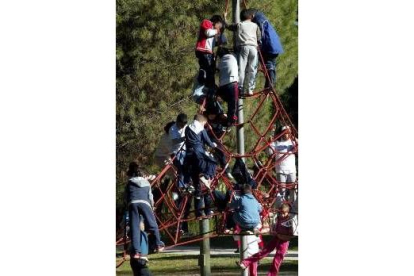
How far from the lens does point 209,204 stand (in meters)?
12.0

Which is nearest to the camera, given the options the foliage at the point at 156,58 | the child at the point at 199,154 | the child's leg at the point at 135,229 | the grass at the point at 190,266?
the child's leg at the point at 135,229

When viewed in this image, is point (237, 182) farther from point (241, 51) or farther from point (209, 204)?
point (241, 51)

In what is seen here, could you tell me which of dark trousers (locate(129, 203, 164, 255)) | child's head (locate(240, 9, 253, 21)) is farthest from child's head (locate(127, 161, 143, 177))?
child's head (locate(240, 9, 253, 21))

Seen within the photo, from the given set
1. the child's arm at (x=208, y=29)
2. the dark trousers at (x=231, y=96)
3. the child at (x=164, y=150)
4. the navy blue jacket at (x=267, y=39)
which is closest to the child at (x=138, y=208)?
the child at (x=164, y=150)

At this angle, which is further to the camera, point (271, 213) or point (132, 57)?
point (132, 57)

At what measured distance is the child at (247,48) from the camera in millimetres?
11688

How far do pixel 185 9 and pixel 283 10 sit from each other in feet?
4.26

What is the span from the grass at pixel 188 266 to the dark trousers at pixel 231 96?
10.9 ft

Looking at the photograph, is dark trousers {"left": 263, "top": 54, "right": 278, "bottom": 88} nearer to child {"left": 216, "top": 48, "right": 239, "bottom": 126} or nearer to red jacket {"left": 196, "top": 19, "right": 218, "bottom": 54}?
child {"left": 216, "top": 48, "right": 239, "bottom": 126}

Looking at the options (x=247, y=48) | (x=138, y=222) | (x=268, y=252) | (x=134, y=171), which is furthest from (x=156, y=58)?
(x=138, y=222)

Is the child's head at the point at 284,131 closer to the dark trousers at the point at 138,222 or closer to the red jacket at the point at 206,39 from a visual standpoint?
the red jacket at the point at 206,39

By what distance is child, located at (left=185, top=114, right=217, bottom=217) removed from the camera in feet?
37.5

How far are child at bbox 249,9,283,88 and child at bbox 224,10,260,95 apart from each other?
0.24 ft
